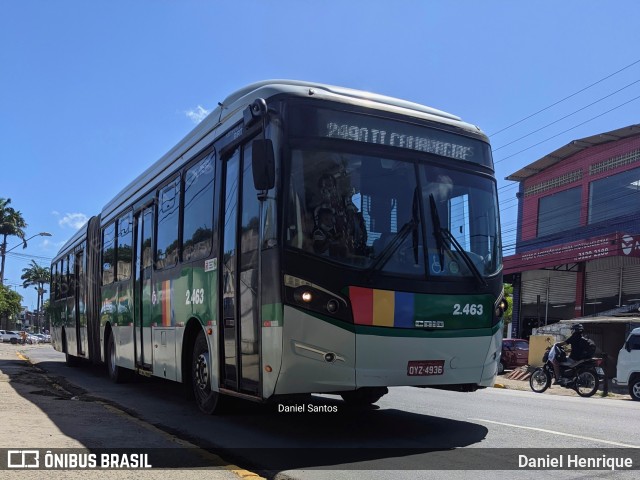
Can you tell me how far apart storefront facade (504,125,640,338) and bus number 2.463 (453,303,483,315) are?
2045 cm

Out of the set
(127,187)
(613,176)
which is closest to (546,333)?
(613,176)

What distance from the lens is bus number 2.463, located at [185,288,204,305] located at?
8.05m

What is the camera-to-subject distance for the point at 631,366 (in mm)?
15180

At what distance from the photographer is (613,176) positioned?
98.1 ft

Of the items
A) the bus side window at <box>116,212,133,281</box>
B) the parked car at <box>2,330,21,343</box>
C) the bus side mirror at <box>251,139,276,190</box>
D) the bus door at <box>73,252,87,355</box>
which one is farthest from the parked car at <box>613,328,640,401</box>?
the parked car at <box>2,330,21,343</box>

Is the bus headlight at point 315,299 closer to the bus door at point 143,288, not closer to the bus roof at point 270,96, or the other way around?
the bus roof at point 270,96

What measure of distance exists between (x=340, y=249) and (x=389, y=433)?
248 cm

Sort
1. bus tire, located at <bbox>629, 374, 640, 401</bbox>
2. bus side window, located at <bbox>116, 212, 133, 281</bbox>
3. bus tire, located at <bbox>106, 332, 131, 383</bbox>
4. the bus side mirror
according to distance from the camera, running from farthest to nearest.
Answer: bus tire, located at <bbox>629, 374, 640, 401</bbox> → bus tire, located at <bbox>106, 332, 131, 383</bbox> → bus side window, located at <bbox>116, 212, 133, 281</bbox> → the bus side mirror

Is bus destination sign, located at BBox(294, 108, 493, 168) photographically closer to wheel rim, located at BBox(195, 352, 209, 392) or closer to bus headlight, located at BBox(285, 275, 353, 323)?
bus headlight, located at BBox(285, 275, 353, 323)

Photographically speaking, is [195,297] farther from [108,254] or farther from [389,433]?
[108,254]

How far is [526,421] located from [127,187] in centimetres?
876

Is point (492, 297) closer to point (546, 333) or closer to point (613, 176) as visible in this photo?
point (546, 333)

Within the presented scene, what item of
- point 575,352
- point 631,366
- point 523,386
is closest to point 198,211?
point 575,352

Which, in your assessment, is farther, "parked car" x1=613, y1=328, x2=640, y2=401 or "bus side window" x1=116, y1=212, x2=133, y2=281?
"parked car" x1=613, y1=328, x2=640, y2=401
